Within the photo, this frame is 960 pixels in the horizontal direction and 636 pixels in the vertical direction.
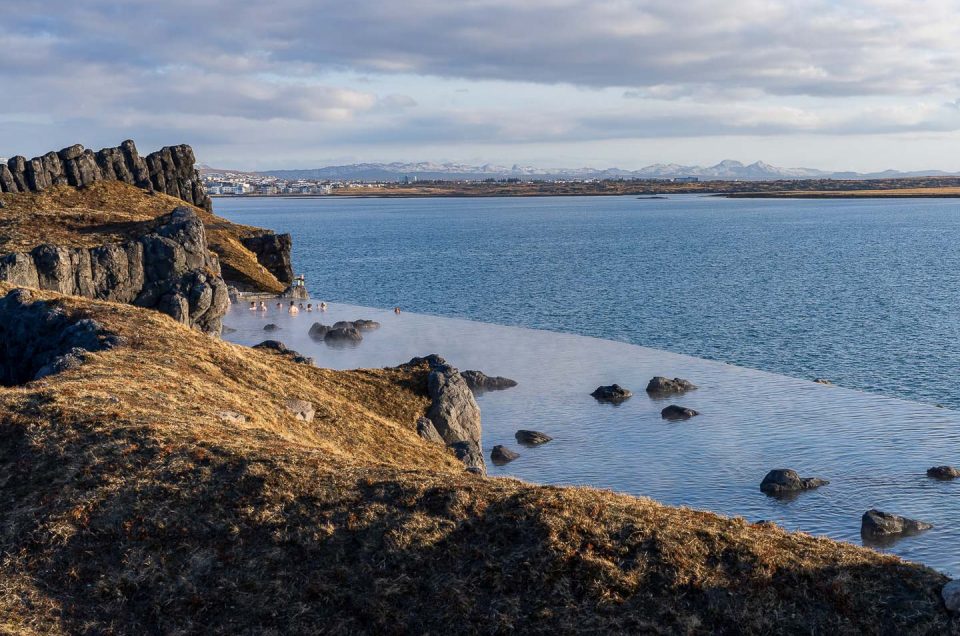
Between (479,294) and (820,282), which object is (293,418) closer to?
(479,294)

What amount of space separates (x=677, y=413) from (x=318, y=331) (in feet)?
135

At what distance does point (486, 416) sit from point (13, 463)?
34.6 m

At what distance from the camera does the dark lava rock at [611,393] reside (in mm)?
58125

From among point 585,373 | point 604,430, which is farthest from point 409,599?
point 585,373

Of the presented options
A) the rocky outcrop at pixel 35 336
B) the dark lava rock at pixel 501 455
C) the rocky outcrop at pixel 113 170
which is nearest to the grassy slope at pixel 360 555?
the rocky outcrop at pixel 35 336

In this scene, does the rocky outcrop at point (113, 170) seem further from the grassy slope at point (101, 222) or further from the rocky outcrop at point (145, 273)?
the rocky outcrop at point (145, 273)

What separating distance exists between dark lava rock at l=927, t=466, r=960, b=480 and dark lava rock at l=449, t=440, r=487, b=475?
923 inches

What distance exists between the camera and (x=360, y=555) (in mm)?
19219

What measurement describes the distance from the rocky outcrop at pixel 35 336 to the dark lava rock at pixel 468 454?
16.3m

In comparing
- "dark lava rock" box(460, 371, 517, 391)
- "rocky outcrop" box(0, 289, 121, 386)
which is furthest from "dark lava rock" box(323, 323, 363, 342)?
"rocky outcrop" box(0, 289, 121, 386)

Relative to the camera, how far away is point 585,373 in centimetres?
6588

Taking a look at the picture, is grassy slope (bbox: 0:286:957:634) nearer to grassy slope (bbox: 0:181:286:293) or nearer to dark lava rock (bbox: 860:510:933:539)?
dark lava rock (bbox: 860:510:933:539)

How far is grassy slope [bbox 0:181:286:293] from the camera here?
297 feet

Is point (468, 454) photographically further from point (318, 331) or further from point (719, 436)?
point (318, 331)
